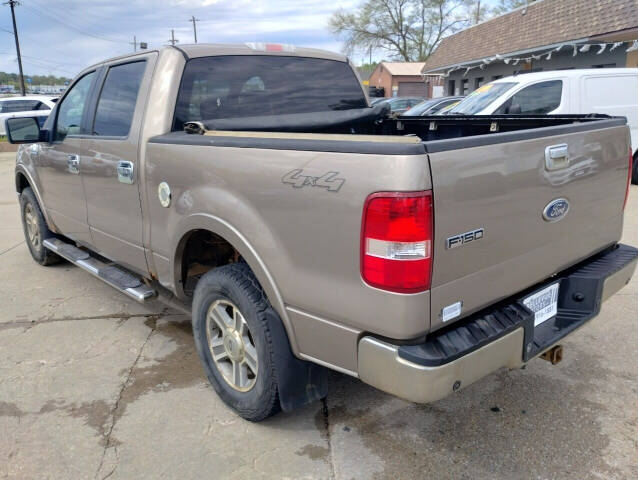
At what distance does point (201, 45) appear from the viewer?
3445 mm

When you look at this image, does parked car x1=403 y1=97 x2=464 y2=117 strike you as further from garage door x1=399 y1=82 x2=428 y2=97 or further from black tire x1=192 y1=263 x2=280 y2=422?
garage door x1=399 y1=82 x2=428 y2=97

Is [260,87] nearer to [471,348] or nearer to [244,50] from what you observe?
[244,50]

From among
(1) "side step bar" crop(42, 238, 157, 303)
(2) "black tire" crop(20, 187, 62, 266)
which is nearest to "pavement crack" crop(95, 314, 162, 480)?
(1) "side step bar" crop(42, 238, 157, 303)

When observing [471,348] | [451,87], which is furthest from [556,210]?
[451,87]

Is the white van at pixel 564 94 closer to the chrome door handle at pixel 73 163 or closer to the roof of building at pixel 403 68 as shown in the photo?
the chrome door handle at pixel 73 163

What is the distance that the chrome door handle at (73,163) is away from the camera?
158 inches

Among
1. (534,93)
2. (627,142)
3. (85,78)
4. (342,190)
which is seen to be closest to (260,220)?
(342,190)

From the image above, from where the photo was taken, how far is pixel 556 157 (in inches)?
94.5

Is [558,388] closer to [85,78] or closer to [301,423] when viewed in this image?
[301,423]

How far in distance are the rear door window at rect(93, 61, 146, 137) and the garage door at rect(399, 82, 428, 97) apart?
51095mm

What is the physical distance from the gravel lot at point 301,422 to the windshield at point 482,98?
17.8ft

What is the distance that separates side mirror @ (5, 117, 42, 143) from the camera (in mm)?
4387

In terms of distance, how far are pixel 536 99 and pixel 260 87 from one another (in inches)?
252

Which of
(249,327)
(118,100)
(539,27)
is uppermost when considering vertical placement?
(539,27)
